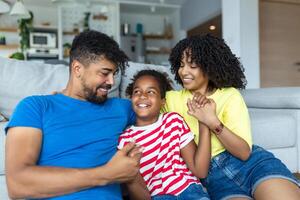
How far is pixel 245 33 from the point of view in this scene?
3979 mm

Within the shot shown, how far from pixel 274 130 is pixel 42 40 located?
4.75 metres

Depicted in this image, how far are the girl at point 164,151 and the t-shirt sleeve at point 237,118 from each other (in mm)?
102

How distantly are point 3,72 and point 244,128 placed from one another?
1.17 metres

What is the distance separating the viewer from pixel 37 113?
89 cm

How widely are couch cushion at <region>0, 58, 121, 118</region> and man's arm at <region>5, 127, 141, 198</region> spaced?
0.73m

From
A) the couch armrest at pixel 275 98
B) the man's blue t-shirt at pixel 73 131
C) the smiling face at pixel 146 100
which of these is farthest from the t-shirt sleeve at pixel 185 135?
the couch armrest at pixel 275 98

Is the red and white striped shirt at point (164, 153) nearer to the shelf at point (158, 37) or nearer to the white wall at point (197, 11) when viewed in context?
the white wall at point (197, 11)

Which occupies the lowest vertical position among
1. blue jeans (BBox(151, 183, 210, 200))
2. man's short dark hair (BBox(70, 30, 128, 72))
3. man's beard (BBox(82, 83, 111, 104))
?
blue jeans (BBox(151, 183, 210, 200))

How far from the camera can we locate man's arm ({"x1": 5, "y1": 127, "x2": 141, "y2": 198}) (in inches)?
31.5

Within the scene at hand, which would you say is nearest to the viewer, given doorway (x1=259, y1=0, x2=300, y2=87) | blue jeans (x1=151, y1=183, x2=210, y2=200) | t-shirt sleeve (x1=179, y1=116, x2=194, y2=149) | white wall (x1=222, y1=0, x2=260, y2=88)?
blue jeans (x1=151, y1=183, x2=210, y2=200)

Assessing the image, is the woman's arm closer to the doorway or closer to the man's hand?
the man's hand

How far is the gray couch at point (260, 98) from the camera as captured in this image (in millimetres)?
1523

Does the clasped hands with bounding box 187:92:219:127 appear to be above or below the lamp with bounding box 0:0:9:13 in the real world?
below

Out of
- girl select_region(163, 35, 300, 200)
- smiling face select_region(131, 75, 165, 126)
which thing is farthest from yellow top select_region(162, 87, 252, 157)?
smiling face select_region(131, 75, 165, 126)
